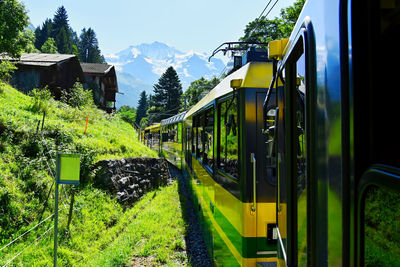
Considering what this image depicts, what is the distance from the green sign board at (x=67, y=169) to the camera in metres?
5.22

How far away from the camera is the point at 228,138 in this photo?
160 inches

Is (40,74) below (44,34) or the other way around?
below

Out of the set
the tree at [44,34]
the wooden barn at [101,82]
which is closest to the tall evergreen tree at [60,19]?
the tree at [44,34]

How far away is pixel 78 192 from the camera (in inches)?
332

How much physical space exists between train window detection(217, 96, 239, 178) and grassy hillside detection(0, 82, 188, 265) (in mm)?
3246

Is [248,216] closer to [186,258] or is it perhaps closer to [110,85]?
[186,258]

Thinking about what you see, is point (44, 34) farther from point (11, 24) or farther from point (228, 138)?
point (228, 138)

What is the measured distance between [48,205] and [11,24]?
13220mm

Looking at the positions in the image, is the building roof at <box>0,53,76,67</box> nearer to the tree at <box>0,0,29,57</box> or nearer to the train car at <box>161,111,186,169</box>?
the tree at <box>0,0,29,57</box>

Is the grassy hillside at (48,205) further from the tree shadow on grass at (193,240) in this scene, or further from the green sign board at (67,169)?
the green sign board at (67,169)

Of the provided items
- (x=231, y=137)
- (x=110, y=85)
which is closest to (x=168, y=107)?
(x=110, y=85)

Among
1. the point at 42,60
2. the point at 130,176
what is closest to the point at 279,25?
the point at 130,176

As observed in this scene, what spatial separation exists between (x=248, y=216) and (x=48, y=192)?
5.96 m

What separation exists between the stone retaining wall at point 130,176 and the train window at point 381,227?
906cm
